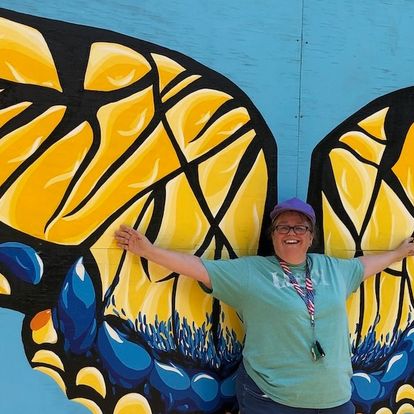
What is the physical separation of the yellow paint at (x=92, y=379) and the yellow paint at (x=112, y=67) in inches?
40.3

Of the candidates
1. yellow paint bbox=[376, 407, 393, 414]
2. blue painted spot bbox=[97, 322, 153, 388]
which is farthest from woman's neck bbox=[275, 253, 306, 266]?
yellow paint bbox=[376, 407, 393, 414]

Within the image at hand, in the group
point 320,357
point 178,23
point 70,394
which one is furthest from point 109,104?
point 320,357

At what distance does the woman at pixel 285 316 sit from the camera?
2.10 metres

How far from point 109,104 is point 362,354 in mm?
1515

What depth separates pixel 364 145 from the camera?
253cm

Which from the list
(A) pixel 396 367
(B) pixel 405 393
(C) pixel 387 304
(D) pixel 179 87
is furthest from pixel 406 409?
(D) pixel 179 87

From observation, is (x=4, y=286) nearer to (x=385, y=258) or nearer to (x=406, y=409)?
(x=385, y=258)

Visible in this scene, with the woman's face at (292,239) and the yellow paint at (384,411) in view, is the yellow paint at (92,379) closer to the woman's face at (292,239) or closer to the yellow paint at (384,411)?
the woman's face at (292,239)

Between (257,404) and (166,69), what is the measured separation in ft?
4.25

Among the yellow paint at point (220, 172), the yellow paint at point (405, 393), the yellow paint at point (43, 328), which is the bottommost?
the yellow paint at point (405, 393)

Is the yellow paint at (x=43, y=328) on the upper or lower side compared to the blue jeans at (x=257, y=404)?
upper

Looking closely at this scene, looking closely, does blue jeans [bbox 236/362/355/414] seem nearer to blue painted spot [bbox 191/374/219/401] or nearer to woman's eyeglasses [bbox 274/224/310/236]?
blue painted spot [bbox 191/374/219/401]

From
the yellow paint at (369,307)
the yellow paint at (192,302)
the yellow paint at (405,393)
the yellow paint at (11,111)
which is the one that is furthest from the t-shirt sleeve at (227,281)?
the yellow paint at (405,393)

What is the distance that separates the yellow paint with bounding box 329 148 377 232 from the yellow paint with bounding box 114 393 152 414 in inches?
45.3
